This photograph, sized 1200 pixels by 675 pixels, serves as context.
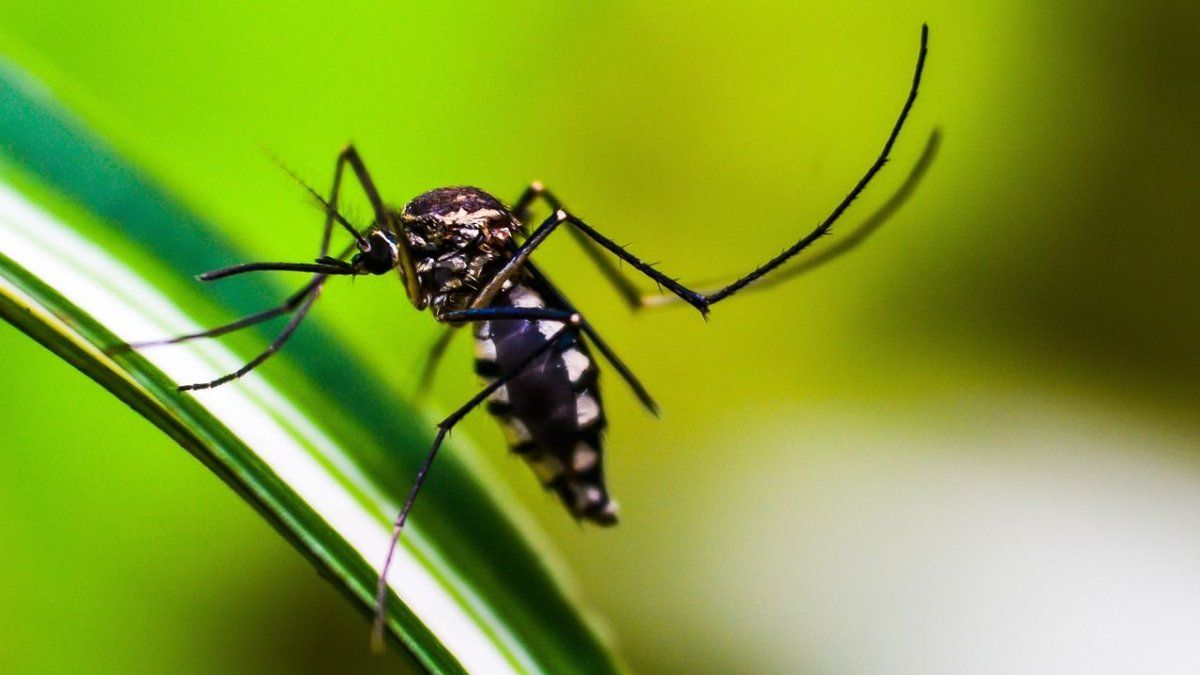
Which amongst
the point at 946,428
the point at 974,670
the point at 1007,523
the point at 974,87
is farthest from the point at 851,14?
the point at 974,670

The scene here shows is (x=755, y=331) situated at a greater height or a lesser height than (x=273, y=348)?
lesser

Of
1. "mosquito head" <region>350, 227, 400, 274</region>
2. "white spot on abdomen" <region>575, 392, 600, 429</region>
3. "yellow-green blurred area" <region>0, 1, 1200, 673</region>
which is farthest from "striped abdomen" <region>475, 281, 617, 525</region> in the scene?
"yellow-green blurred area" <region>0, 1, 1200, 673</region>

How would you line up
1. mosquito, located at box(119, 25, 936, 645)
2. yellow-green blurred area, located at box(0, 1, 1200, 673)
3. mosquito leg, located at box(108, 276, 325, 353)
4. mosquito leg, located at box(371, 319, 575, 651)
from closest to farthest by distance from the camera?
mosquito leg, located at box(371, 319, 575, 651) < mosquito leg, located at box(108, 276, 325, 353) < mosquito, located at box(119, 25, 936, 645) < yellow-green blurred area, located at box(0, 1, 1200, 673)

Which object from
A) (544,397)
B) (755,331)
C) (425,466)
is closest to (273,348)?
(425,466)

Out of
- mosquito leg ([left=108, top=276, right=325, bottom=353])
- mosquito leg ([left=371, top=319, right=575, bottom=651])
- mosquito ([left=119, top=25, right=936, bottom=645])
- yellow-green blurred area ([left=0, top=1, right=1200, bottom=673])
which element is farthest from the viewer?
yellow-green blurred area ([left=0, top=1, right=1200, bottom=673])

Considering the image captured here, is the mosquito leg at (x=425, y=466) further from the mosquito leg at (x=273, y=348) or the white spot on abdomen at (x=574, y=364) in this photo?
the mosquito leg at (x=273, y=348)

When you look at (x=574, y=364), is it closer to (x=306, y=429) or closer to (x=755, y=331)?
(x=306, y=429)

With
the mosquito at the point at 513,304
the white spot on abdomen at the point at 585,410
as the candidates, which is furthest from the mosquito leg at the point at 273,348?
the white spot on abdomen at the point at 585,410

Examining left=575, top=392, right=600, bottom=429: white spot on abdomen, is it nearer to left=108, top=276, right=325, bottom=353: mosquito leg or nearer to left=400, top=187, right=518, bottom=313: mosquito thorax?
left=400, top=187, right=518, bottom=313: mosquito thorax
